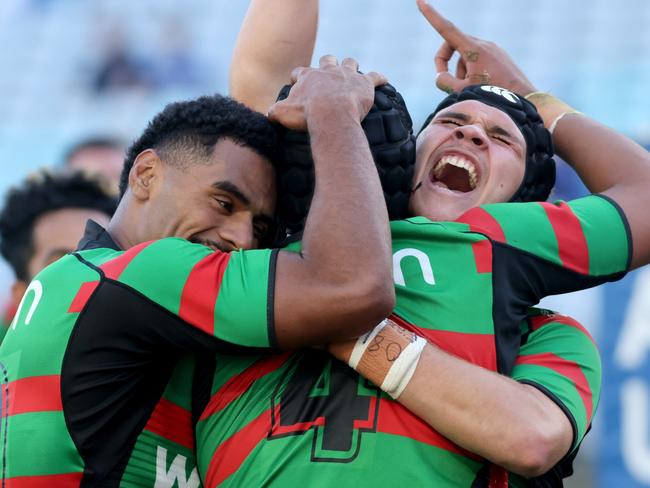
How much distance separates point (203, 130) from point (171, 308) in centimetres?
61

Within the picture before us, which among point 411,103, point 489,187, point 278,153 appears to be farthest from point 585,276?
point 411,103

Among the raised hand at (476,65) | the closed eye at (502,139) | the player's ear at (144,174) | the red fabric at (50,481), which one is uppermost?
the raised hand at (476,65)

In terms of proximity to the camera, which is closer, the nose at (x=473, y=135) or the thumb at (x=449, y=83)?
the nose at (x=473, y=135)

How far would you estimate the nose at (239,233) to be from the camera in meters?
2.95

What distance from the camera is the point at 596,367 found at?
→ 297 cm

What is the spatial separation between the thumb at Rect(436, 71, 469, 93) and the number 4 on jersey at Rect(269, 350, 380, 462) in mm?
1367

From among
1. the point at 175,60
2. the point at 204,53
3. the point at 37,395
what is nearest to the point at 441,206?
the point at 37,395

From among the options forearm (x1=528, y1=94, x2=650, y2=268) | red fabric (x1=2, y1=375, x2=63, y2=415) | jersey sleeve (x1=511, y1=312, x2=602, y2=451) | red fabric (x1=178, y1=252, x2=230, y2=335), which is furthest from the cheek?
red fabric (x1=2, y1=375, x2=63, y2=415)

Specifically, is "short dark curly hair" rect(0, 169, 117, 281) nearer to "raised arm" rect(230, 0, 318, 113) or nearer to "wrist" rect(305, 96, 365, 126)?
"raised arm" rect(230, 0, 318, 113)

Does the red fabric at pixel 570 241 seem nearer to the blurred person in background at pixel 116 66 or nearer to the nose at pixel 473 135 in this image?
the nose at pixel 473 135

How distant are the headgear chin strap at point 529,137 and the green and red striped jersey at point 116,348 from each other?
42.4 inches

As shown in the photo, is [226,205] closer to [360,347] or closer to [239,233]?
[239,233]

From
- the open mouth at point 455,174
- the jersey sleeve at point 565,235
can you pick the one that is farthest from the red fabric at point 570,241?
the open mouth at point 455,174

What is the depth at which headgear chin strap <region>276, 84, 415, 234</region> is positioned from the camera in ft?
9.80
